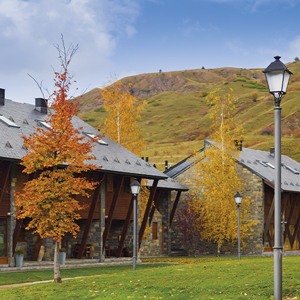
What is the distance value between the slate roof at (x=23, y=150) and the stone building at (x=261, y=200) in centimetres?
1002

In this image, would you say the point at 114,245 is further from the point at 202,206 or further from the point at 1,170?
the point at 1,170

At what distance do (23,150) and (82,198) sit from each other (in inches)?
227

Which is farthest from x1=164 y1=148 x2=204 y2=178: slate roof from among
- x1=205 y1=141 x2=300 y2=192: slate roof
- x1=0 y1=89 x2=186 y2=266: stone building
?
x1=0 y1=89 x2=186 y2=266: stone building

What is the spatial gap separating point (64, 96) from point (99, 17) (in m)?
12.3

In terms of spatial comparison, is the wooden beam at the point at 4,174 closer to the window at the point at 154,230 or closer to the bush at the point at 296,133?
the window at the point at 154,230

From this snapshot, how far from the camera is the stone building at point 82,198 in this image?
75.4 feet

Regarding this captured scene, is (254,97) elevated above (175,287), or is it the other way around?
(254,97)

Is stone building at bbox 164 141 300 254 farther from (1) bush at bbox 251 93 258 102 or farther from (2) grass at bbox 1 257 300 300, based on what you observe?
(1) bush at bbox 251 93 258 102

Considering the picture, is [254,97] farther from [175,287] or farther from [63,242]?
[175,287]

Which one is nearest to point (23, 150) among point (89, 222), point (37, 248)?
point (37, 248)

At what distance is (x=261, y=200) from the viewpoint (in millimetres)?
38562

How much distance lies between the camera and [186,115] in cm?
13138

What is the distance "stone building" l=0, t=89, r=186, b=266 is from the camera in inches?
905

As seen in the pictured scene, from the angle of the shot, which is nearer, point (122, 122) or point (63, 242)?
point (63, 242)
